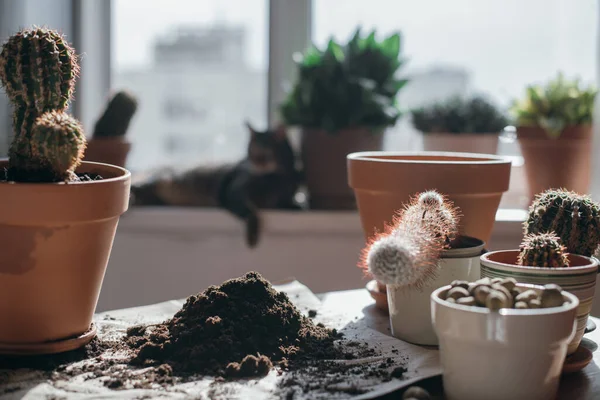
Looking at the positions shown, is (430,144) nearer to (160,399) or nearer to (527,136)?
(527,136)

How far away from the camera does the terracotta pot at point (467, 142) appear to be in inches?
69.2

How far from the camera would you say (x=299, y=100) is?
182 centimetres

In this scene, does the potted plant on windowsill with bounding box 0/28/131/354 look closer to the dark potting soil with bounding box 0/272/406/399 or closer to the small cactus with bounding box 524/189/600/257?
the dark potting soil with bounding box 0/272/406/399

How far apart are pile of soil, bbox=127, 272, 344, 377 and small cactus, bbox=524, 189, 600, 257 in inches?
11.6

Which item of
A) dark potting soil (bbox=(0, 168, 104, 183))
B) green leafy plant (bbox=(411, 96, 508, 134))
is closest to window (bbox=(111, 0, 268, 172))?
green leafy plant (bbox=(411, 96, 508, 134))

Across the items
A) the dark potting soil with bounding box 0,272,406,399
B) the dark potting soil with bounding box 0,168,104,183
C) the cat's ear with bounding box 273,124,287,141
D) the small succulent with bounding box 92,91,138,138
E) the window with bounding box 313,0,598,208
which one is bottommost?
the dark potting soil with bounding box 0,272,406,399

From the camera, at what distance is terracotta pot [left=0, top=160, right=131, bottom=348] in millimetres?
674

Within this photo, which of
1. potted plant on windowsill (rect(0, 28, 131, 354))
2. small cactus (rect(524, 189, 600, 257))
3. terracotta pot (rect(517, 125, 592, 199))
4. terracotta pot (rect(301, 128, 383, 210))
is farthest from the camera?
terracotta pot (rect(301, 128, 383, 210))

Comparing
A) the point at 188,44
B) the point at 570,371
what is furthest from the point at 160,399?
the point at 188,44

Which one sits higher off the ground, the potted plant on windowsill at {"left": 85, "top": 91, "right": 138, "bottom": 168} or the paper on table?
the potted plant on windowsill at {"left": 85, "top": 91, "right": 138, "bottom": 168}

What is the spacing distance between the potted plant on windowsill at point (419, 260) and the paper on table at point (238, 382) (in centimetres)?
3

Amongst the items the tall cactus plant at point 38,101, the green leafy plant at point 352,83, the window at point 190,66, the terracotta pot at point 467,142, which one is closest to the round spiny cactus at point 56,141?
the tall cactus plant at point 38,101

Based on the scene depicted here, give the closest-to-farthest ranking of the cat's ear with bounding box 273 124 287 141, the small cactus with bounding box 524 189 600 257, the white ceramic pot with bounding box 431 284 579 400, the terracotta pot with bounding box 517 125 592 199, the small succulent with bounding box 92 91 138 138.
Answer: the white ceramic pot with bounding box 431 284 579 400, the small cactus with bounding box 524 189 600 257, the small succulent with bounding box 92 91 138 138, the terracotta pot with bounding box 517 125 592 199, the cat's ear with bounding box 273 124 287 141

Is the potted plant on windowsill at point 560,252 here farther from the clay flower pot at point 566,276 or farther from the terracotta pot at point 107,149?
the terracotta pot at point 107,149
